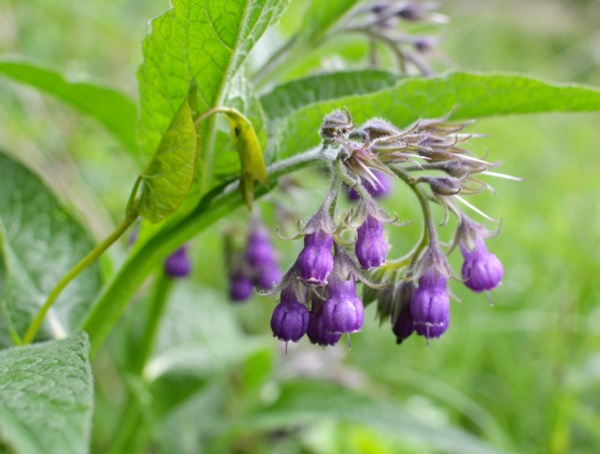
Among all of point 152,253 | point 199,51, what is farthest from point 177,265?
point 199,51

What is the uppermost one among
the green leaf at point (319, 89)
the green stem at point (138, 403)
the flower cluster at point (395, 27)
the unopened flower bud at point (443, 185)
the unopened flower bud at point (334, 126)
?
the flower cluster at point (395, 27)

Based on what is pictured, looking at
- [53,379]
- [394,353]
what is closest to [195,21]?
[53,379]

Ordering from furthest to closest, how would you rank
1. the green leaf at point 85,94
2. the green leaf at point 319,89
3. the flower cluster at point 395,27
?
the flower cluster at point 395,27 < the green leaf at point 85,94 < the green leaf at point 319,89

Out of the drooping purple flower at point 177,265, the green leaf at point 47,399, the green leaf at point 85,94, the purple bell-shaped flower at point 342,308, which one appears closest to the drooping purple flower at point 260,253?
the drooping purple flower at point 177,265

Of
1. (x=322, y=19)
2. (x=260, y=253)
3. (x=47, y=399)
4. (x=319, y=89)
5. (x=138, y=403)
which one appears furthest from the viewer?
(x=260, y=253)

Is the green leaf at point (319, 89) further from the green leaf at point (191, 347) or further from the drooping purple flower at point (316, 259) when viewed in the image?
the green leaf at point (191, 347)

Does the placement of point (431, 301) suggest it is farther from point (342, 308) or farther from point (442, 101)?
point (442, 101)

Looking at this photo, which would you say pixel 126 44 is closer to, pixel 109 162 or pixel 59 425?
pixel 109 162
